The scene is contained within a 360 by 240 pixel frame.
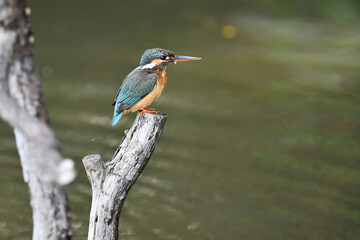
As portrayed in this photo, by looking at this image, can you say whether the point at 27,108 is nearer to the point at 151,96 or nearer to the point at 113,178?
the point at 113,178

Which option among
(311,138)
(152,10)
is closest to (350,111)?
(311,138)

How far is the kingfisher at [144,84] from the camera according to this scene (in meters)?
3.10

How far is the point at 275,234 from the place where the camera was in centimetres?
452

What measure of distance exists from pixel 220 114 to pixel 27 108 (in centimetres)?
441

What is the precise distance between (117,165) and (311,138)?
3373 mm

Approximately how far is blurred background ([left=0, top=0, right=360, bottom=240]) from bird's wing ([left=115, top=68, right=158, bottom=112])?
1556mm

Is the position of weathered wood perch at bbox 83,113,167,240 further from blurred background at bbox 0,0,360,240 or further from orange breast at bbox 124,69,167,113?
blurred background at bbox 0,0,360,240

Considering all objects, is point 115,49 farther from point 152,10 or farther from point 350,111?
point 350,111

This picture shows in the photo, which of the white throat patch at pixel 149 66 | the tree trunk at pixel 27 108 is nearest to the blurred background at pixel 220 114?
the white throat patch at pixel 149 66

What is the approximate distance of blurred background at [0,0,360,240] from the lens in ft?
15.5

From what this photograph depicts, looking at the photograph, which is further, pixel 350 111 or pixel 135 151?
pixel 350 111

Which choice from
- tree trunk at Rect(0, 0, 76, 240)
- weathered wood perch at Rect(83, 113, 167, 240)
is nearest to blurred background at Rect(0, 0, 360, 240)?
weathered wood perch at Rect(83, 113, 167, 240)

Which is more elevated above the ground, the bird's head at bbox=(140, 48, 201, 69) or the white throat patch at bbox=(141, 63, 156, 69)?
the bird's head at bbox=(140, 48, 201, 69)

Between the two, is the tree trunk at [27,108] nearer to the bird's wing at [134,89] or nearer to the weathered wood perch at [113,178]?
the weathered wood perch at [113,178]
